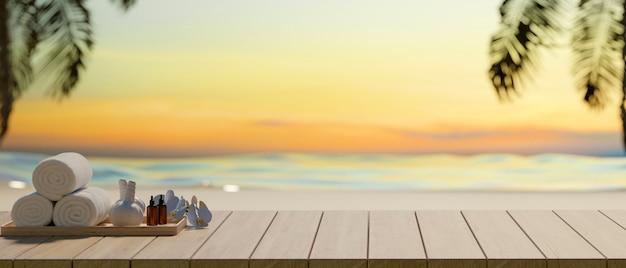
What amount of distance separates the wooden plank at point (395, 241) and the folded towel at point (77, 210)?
0.91 meters

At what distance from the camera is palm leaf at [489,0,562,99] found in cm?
664

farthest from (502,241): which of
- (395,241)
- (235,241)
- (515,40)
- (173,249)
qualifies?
(515,40)

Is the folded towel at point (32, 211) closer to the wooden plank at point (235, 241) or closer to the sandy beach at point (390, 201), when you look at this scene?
the wooden plank at point (235, 241)

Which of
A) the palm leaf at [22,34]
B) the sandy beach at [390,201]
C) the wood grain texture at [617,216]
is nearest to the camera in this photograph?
the wood grain texture at [617,216]

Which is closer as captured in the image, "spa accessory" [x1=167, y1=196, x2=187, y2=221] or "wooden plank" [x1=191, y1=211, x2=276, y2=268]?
"wooden plank" [x1=191, y1=211, x2=276, y2=268]

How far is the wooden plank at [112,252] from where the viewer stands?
2.66 metres

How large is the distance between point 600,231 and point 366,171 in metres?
6.08

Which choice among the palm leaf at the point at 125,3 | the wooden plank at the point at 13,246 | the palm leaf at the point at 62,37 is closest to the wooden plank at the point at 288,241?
the wooden plank at the point at 13,246

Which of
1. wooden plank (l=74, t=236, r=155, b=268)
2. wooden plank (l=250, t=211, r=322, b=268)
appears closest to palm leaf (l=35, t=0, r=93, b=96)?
wooden plank (l=250, t=211, r=322, b=268)

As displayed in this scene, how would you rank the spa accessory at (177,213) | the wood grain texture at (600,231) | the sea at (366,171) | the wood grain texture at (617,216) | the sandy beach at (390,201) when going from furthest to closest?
the sea at (366,171) → the sandy beach at (390,201) → the wood grain texture at (617,216) → the spa accessory at (177,213) → the wood grain texture at (600,231)

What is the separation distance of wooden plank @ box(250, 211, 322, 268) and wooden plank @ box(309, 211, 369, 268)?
27mm

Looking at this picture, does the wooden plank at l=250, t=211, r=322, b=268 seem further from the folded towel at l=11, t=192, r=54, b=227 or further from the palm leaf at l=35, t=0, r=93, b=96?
the palm leaf at l=35, t=0, r=93, b=96

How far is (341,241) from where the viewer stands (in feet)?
9.80

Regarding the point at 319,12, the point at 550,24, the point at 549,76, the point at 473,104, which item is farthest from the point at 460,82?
the point at 550,24
